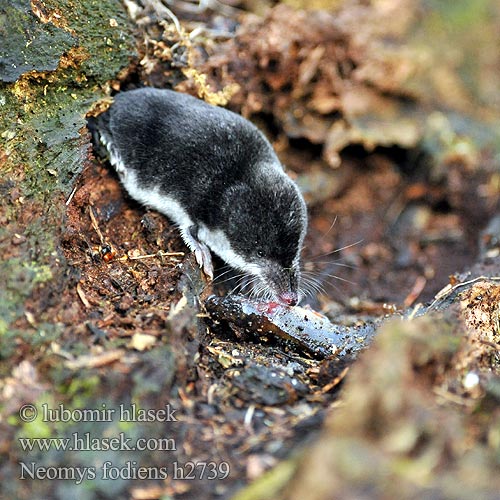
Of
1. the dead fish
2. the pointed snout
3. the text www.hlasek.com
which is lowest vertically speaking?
the pointed snout

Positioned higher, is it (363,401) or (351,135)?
(363,401)

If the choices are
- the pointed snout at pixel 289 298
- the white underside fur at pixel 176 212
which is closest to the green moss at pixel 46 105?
the white underside fur at pixel 176 212

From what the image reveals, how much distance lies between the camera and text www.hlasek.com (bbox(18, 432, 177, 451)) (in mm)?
2379

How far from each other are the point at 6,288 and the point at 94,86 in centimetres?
195

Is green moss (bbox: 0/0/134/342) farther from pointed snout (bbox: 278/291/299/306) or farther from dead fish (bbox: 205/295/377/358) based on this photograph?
pointed snout (bbox: 278/291/299/306)

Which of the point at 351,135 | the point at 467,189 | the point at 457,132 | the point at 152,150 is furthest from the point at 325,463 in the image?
the point at 457,132

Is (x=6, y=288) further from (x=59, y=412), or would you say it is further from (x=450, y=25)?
(x=450, y=25)

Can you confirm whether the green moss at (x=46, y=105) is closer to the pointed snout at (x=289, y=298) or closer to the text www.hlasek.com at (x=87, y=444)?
the text www.hlasek.com at (x=87, y=444)

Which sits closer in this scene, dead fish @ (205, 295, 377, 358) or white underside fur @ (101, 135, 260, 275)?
dead fish @ (205, 295, 377, 358)

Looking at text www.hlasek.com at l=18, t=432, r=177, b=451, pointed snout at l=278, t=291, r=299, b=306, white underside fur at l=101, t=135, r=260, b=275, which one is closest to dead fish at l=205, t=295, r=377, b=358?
pointed snout at l=278, t=291, r=299, b=306

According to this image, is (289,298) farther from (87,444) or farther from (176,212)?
(87,444)

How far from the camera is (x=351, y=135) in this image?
5.91 metres

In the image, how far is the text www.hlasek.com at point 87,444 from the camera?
2.38m

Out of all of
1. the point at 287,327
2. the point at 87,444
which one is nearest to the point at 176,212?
the point at 287,327
